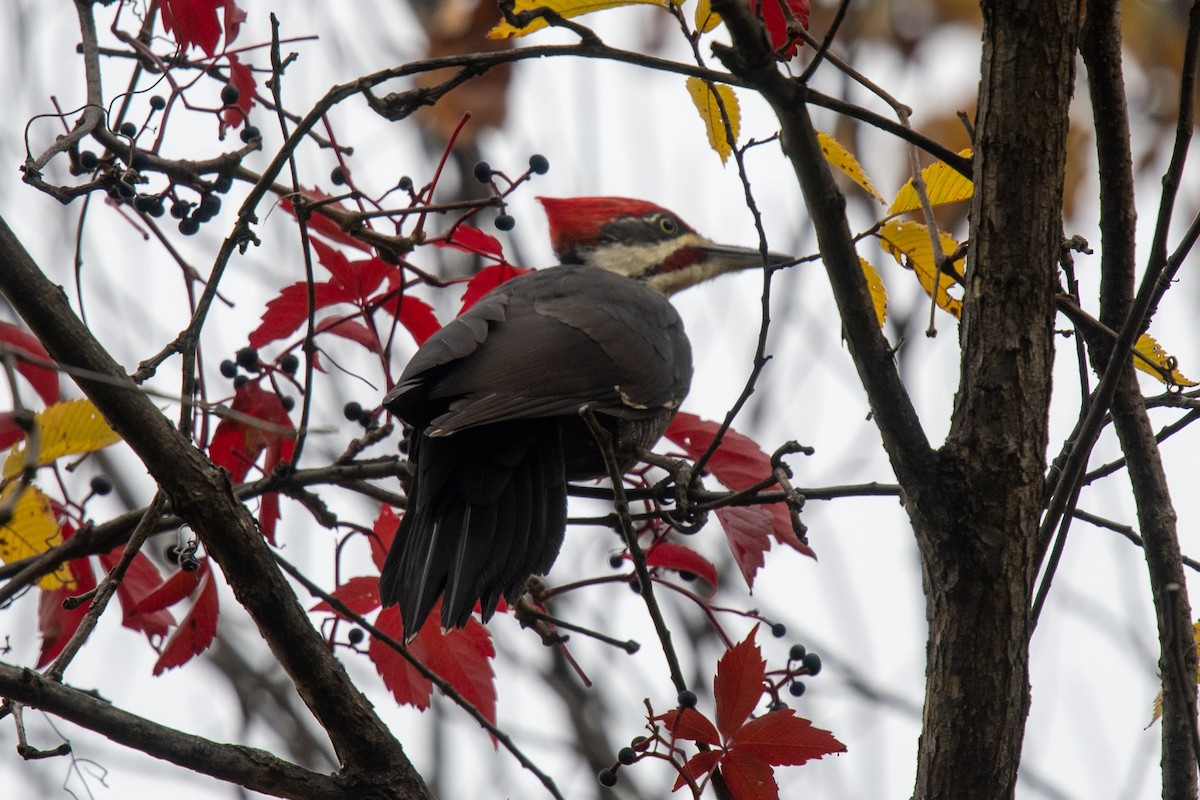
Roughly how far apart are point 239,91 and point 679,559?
148 cm

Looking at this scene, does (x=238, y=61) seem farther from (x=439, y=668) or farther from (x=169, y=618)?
(x=439, y=668)

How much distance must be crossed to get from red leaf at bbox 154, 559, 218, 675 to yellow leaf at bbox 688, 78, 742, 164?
1333 millimetres

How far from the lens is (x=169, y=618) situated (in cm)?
281

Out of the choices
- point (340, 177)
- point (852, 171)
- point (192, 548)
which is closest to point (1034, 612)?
point (852, 171)

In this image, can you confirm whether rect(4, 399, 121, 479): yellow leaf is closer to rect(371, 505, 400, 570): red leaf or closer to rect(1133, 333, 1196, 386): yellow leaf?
rect(371, 505, 400, 570): red leaf

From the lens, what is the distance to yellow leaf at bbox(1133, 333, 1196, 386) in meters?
2.36

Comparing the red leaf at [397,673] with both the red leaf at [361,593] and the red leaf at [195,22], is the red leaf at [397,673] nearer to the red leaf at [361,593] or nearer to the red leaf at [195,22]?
the red leaf at [361,593]

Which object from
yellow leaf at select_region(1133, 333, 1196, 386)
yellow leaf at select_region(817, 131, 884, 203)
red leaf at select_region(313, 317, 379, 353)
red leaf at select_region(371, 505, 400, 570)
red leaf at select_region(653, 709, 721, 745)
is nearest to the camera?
red leaf at select_region(653, 709, 721, 745)

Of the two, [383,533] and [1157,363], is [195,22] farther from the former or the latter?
[1157,363]

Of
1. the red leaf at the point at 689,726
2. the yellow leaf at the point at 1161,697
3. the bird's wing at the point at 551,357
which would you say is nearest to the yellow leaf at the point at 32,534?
the bird's wing at the point at 551,357

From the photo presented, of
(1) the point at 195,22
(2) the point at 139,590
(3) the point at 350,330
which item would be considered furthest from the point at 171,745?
(1) the point at 195,22

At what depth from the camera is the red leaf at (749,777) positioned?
7.28 ft

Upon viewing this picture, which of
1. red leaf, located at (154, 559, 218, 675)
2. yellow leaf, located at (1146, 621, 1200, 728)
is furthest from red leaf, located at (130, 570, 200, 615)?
yellow leaf, located at (1146, 621, 1200, 728)

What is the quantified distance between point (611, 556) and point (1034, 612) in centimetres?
121
